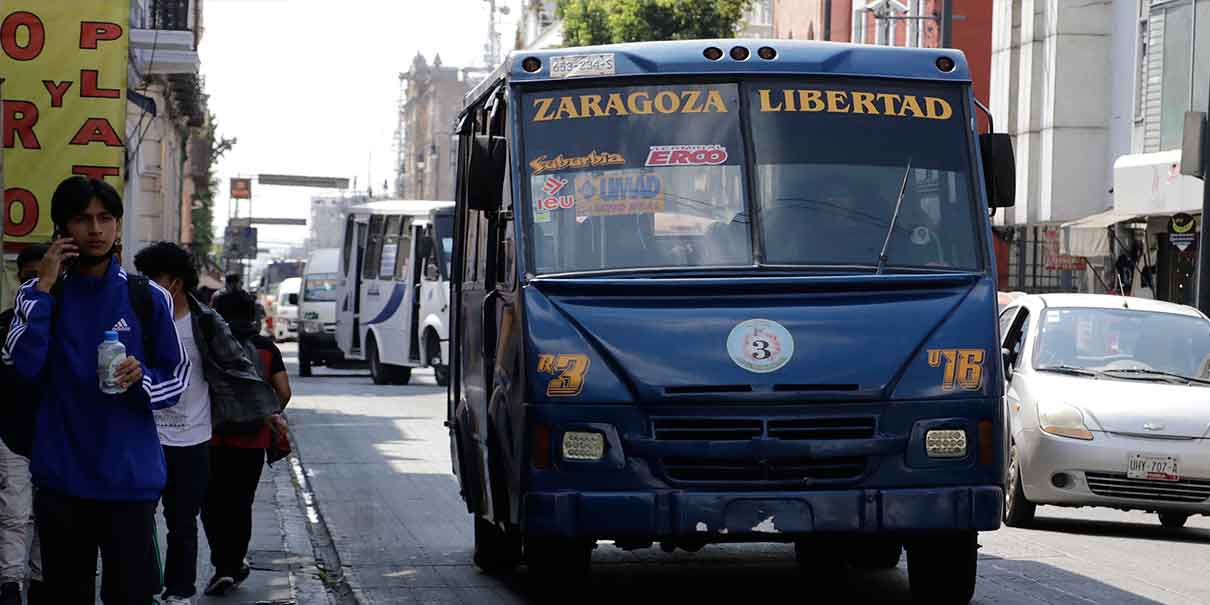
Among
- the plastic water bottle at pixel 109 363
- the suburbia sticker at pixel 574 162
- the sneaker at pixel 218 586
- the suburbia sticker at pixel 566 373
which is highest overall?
the suburbia sticker at pixel 574 162

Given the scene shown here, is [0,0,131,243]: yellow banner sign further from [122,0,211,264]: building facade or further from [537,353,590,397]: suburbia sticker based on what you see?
[122,0,211,264]: building facade

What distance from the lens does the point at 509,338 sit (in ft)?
31.7

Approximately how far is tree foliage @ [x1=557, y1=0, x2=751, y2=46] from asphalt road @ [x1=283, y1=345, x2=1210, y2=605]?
106 feet

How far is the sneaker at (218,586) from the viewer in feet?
34.5

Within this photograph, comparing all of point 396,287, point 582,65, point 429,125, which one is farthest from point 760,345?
point 429,125

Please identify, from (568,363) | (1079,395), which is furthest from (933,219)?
(1079,395)

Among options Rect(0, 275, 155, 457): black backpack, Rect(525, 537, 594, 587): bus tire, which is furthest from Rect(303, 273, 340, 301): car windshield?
Rect(0, 275, 155, 457): black backpack

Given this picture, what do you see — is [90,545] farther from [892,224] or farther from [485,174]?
[892,224]

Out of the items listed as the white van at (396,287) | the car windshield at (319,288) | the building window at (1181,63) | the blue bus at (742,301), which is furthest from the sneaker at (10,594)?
the car windshield at (319,288)

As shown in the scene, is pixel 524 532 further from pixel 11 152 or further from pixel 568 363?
pixel 11 152

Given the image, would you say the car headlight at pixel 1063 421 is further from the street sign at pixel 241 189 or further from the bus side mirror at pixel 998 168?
the street sign at pixel 241 189

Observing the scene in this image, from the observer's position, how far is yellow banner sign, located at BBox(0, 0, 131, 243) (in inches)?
486

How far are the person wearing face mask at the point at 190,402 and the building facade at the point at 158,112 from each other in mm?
9425

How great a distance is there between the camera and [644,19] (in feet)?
165
